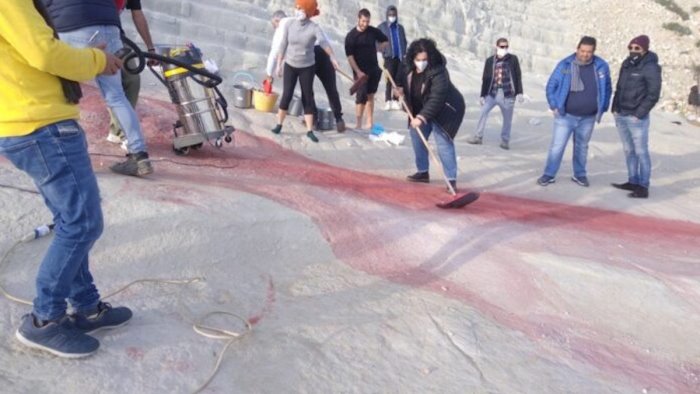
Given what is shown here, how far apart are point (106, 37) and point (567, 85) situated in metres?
5.05

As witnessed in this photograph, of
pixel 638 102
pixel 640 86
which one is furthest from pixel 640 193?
pixel 640 86

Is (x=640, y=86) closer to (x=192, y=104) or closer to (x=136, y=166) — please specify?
(x=192, y=104)

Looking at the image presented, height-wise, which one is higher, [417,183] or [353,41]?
[353,41]

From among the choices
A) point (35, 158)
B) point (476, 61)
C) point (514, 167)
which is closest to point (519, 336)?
point (35, 158)

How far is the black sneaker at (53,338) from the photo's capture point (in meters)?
2.62

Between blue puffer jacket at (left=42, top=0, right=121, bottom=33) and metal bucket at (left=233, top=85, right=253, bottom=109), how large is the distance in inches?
146

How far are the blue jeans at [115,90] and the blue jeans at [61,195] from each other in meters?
2.23

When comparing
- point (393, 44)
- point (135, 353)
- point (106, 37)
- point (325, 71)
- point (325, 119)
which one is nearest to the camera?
point (135, 353)

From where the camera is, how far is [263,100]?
27.0ft

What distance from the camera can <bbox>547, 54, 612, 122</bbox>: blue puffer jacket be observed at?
7.07 meters

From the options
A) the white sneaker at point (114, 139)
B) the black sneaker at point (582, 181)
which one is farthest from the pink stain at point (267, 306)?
the black sneaker at point (582, 181)

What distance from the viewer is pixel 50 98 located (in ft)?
8.09

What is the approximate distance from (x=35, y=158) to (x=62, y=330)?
0.75 metres

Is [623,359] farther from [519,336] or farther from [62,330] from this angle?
[62,330]
